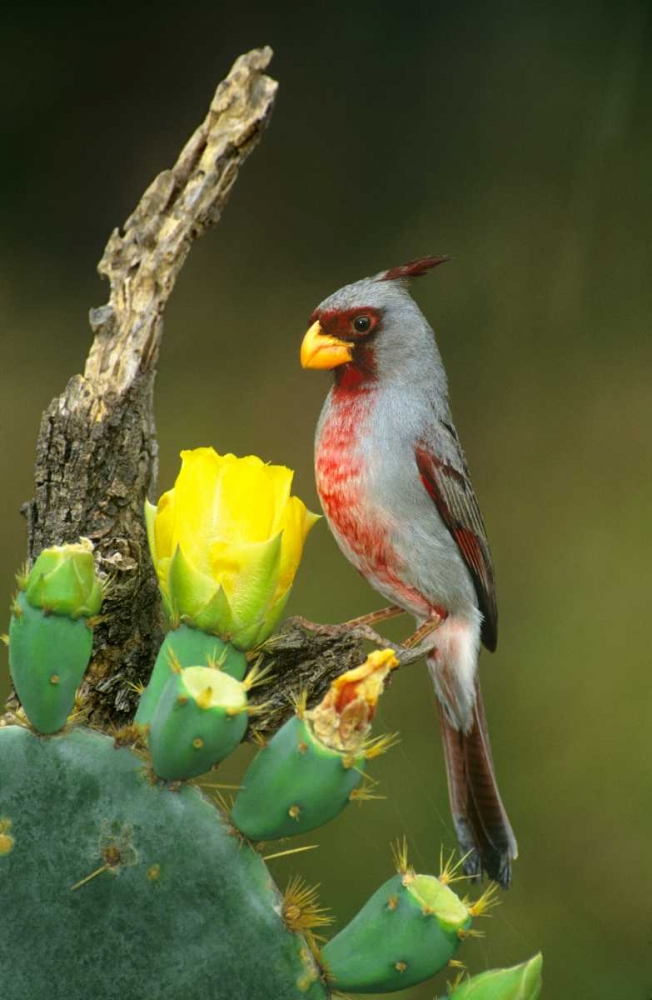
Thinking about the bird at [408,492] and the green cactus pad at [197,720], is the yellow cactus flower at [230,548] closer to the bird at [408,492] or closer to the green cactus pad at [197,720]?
the green cactus pad at [197,720]

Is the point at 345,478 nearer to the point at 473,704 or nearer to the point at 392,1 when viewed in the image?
the point at 473,704

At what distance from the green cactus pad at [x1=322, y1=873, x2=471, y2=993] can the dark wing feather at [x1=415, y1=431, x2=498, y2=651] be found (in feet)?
2.48

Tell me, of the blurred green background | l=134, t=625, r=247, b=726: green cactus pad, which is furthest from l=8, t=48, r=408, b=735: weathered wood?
the blurred green background

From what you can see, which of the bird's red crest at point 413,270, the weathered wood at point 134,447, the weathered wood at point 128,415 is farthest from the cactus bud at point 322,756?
the bird's red crest at point 413,270

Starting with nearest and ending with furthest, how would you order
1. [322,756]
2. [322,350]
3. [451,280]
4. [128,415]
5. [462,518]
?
[322,756]
[128,415]
[322,350]
[462,518]
[451,280]

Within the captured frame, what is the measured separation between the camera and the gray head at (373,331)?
1.59m

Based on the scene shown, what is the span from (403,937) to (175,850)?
183 millimetres

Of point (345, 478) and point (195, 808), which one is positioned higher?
point (345, 478)

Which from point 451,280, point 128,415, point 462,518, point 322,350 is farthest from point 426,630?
point 451,280

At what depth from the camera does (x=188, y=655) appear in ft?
3.46

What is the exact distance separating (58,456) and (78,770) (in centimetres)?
51

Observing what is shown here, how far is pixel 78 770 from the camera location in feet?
3.28

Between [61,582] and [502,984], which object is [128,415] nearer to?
[61,582]

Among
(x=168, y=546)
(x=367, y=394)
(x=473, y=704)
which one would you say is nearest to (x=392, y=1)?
(x=367, y=394)
